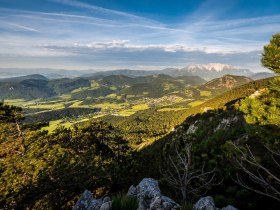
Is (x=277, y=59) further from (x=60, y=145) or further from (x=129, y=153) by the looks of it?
(x=60, y=145)

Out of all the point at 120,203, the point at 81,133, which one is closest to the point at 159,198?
the point at 120,203

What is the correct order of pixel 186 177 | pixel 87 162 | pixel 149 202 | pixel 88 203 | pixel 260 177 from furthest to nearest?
pixel 87 162 → pixel 260 177 → pixel 88 203 → pixel 186 177 → pixel 149 202

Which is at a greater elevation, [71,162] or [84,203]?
[84,203]

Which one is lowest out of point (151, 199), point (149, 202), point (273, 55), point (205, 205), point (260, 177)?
point (260, 177)

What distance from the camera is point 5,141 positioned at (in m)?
37.4

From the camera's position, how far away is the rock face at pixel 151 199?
11.1 metres

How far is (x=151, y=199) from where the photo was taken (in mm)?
12211

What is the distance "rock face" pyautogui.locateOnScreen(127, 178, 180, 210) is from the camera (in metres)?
11.1

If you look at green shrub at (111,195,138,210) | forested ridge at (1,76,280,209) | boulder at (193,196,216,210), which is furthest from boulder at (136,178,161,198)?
forested ridge at (1,76,280,209)

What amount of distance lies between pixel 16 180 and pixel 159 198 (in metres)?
26.2

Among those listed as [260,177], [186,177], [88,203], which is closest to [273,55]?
[260,177]

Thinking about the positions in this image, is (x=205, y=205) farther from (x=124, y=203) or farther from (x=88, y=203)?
(x=88, y=203)

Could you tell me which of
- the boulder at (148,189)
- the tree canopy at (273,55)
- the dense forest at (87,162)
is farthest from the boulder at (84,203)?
the tree canopy at (273,55)

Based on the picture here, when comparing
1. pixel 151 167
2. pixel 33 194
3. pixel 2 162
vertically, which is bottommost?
pixel 151 167
